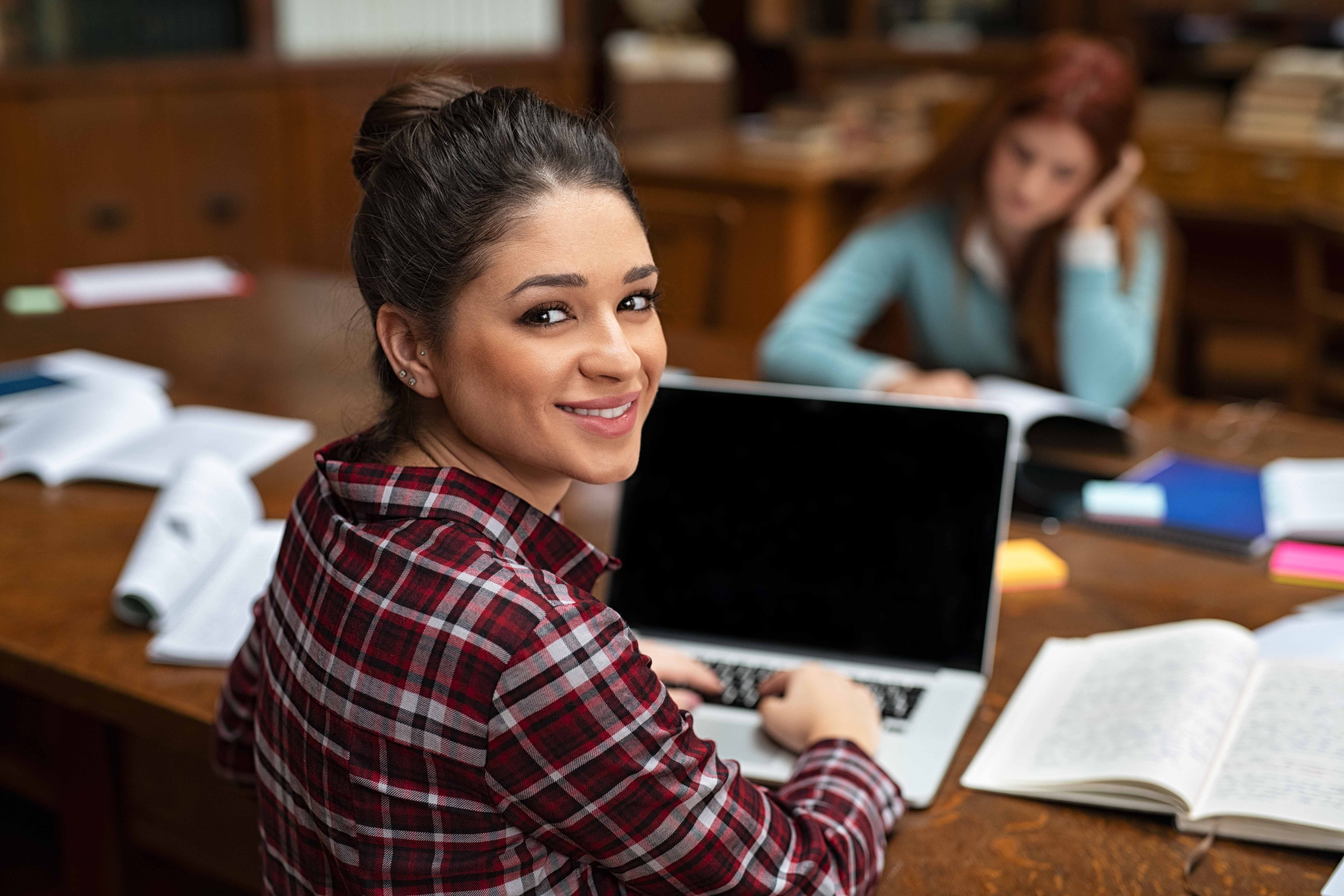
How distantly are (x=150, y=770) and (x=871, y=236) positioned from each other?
1.42 metres

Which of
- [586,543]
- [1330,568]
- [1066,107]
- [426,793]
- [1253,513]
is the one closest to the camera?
[426,793]

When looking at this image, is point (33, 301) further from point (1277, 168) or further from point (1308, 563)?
point (1277, 168)

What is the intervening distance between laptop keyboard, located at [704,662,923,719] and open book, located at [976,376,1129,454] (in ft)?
1.90

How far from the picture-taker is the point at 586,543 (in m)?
0.89

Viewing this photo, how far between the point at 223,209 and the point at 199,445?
102 inches

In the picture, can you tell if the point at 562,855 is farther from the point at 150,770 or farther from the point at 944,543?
the point at 150,770

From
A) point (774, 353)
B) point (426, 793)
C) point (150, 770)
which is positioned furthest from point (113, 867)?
point (774, 353)

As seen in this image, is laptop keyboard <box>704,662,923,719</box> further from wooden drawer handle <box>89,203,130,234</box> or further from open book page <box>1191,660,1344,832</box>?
wooden drawer handle <box>89,203,130,234</box>

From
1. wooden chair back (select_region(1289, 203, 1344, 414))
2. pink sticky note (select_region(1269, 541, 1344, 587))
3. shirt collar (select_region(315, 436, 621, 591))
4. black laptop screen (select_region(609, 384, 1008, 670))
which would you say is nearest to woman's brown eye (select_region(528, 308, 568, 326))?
shirt collar (select_region(315, 436, 621, 591))

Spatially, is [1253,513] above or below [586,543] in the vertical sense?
below

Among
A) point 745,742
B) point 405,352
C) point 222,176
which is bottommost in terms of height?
point 222,176

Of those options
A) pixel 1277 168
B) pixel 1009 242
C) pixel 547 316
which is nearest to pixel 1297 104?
pixel 1277 168

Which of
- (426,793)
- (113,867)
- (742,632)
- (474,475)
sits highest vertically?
(474,475)

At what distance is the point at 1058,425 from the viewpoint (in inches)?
66.6
